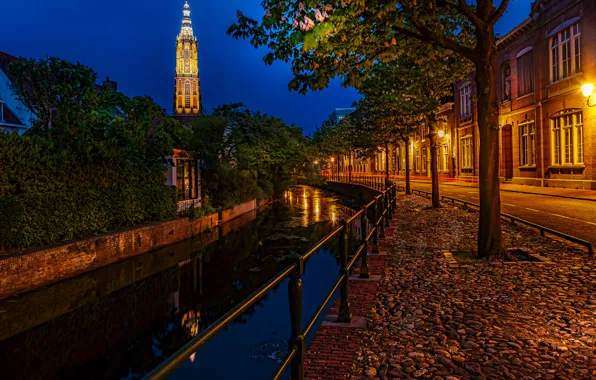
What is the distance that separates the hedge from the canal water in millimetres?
1359

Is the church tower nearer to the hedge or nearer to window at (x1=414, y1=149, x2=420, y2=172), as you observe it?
window at (x1=414, y1=149, x2=420, y2=172)

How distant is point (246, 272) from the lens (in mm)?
12469

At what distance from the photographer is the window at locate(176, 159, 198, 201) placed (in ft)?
67.5

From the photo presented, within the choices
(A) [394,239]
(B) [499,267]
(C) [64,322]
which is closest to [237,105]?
(A) [394,239]

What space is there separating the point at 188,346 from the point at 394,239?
9874 mm

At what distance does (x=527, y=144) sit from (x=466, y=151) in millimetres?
11374

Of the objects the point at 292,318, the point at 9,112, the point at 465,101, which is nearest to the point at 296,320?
the point at 292,318

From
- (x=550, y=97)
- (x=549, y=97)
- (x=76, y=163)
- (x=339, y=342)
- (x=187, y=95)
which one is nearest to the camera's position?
(x=339, y=342)

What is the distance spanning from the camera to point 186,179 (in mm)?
21172

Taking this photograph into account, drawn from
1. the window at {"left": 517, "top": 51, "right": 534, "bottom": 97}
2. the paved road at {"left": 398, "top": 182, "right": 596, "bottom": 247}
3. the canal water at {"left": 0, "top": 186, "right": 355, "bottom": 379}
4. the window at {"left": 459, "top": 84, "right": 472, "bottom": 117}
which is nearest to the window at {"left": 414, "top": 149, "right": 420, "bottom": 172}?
the window at {"left": 459, "top": 84, "right": 472, "bottom": 117}

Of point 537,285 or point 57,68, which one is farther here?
point 57,68

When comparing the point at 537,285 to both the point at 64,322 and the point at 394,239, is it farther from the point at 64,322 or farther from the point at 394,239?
the point at 64,322

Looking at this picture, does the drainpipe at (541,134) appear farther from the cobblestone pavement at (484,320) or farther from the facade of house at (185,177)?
the cobblestone pavement at (484,320)

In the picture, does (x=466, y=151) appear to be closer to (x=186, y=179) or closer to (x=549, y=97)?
(x=549, y=97)
